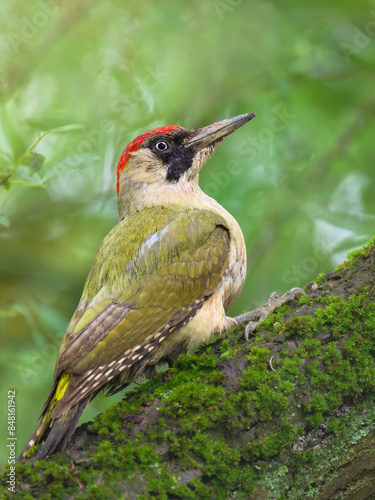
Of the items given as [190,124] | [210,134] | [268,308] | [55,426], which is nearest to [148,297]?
[268,308]

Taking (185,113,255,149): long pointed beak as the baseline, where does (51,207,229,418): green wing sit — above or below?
below

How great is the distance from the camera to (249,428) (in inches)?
85.7

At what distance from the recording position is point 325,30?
4125mm

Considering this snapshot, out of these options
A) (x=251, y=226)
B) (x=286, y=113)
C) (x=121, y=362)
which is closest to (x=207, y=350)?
(x=121, y=362)

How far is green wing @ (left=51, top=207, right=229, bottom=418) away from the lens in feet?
8.59

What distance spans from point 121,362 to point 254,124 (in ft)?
7.89

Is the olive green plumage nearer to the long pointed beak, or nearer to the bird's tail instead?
the bird's tail

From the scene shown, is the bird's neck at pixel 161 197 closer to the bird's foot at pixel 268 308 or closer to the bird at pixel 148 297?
the bird at pixel 148 297

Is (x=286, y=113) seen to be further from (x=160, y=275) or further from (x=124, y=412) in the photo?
(x=124, y=412)

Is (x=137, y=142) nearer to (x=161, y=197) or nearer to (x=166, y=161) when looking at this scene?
(x=166, y=161)

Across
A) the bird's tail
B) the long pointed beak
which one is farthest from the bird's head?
the bird's tail

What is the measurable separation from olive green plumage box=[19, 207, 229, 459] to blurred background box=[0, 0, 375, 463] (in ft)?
2.88

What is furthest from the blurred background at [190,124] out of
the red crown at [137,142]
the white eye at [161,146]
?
the white eye at [161,146]

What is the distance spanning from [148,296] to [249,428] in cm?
93
